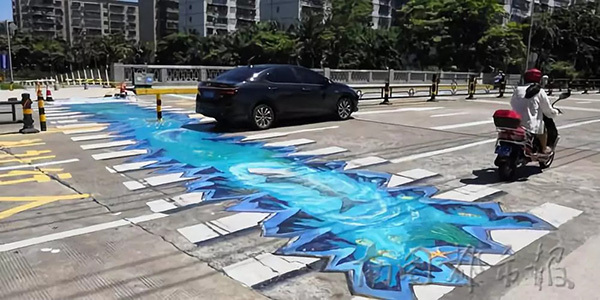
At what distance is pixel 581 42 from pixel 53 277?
197 feet

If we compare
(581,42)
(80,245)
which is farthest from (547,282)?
(581,42)

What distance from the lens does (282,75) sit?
39.0ft

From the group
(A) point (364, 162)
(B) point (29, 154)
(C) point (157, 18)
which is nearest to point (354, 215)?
(A) point (364, 162)

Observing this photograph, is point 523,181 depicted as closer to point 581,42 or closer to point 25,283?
point 25,283

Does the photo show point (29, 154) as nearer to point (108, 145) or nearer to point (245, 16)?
point (108, 145)

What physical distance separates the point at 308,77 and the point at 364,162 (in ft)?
15.9

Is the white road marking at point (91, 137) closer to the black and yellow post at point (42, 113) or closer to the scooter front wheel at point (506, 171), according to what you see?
the black and yellow post at point (42, 113)

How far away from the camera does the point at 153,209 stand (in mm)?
5527

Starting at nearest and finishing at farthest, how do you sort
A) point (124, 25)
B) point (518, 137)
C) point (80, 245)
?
1. point (80, 245)
2. point (518, 137)
3. point (124, 25)

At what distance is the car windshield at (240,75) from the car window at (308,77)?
1148mm

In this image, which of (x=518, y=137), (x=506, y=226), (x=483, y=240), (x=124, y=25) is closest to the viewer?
(x=483, y=240)

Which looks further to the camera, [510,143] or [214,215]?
[510,143]

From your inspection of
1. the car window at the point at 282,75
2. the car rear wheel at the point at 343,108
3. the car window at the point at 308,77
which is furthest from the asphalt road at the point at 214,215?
the car rear wheel at the point at 343,108

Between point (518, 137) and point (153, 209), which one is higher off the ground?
point (518, 137)
